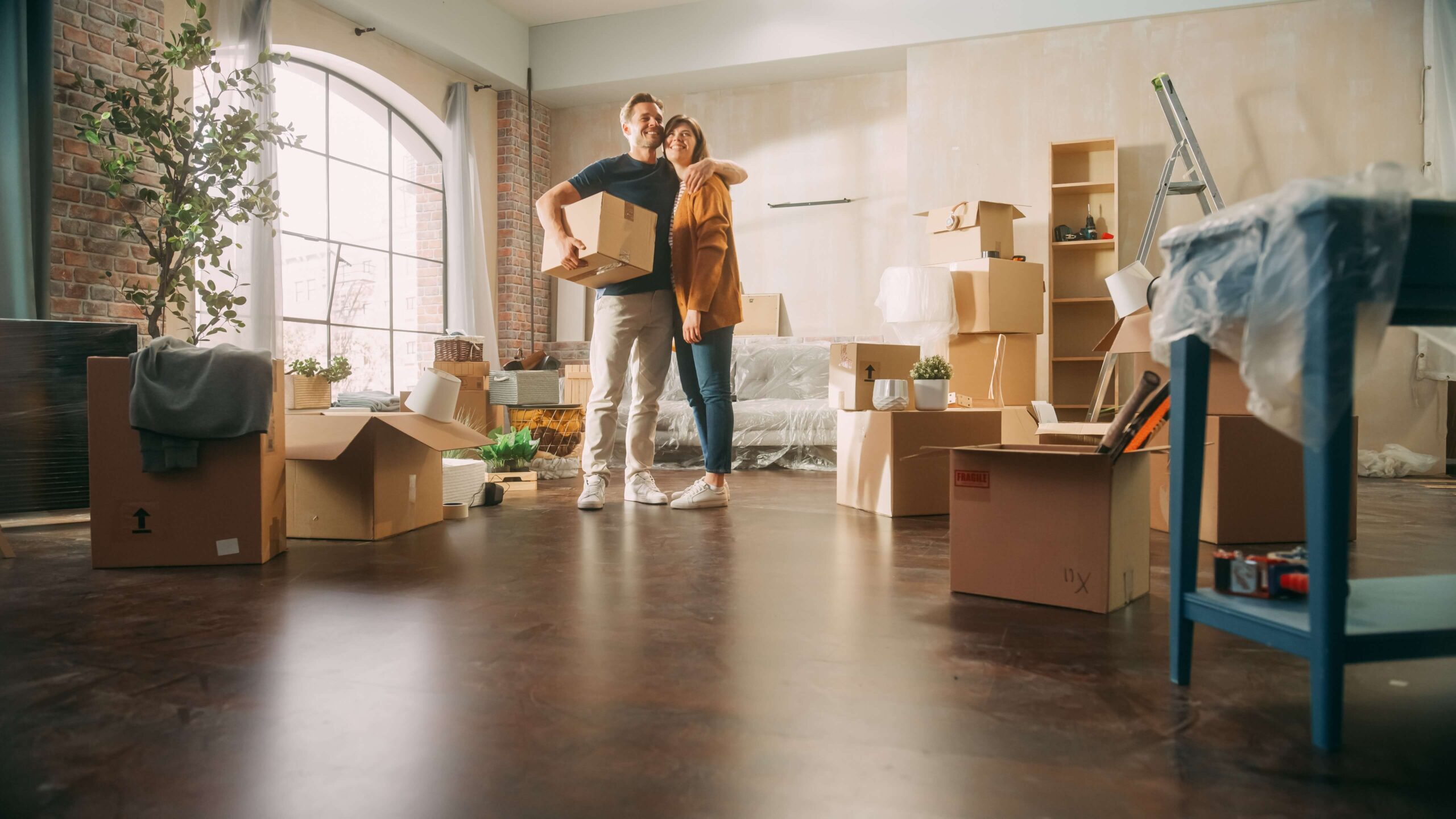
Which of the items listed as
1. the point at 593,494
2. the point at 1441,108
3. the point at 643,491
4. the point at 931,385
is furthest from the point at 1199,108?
the point at 593,494

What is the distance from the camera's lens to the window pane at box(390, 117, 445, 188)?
5816 millimetres

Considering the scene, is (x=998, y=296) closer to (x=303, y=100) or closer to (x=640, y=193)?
(x=640, y=193)

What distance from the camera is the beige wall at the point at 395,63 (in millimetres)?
4641

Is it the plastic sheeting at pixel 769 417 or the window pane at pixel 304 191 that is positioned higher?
the window pane at pixel 304 191

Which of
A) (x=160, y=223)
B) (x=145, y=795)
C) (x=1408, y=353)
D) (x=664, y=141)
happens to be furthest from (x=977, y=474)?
(x=1408, y=353)

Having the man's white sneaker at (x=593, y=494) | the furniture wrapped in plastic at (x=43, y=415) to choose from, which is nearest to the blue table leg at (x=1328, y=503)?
the man's white sneaker at (x=593, y=494)

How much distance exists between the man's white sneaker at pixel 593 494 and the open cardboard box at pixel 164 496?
107cm

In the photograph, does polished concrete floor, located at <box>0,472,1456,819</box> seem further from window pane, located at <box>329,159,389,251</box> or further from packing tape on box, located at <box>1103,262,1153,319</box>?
window pane, located at <box>329,159,389,251</box>

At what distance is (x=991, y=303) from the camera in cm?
445

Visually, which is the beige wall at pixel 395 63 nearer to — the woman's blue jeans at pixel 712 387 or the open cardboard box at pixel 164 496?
the open cardboard box at pixel 164 496

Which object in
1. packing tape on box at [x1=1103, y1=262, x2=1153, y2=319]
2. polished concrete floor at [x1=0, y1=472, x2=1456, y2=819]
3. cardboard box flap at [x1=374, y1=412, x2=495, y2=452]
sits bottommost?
polished concrete floor at [x1=0, y1=472, x2=1456, y2=819]

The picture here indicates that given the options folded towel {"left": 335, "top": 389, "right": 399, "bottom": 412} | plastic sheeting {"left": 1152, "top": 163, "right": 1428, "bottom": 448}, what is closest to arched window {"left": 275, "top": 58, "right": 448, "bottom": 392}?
folded towel {"left": 335, "top": 389, "right": 399, "bottom": 412}

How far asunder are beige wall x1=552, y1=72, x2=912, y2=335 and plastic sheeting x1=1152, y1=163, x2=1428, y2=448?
4.70m

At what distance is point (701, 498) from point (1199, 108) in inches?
156
